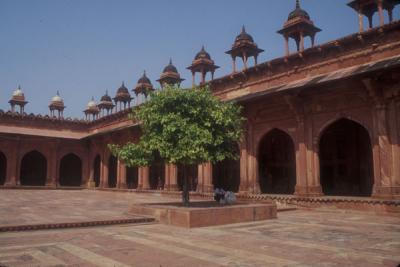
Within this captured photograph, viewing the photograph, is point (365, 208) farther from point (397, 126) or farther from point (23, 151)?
point (23, 151)

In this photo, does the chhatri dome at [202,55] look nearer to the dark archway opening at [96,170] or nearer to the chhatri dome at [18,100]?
the dark archway opening at [96,170]

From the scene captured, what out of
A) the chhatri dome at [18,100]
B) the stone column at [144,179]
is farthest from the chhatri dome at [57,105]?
the stone column at [144,179]

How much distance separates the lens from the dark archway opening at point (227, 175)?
71.8 feet

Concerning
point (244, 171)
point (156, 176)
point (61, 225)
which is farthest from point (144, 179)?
point (61, 225)

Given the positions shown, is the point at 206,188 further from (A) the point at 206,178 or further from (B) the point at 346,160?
(B) the point at 346,160

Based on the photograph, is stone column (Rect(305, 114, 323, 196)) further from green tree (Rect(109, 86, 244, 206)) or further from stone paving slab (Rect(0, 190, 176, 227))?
stone paving slab (Rect(0, 190, 176, 227))

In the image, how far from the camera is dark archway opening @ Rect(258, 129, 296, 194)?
66.7 feet

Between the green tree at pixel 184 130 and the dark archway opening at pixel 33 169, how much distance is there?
24.9 meters

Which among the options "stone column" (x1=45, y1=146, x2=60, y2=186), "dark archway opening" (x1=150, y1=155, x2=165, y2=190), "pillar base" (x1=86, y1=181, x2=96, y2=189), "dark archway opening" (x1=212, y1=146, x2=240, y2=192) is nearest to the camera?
"dark archway opening" (x1=212, y1=146, x2=240, y2=192)

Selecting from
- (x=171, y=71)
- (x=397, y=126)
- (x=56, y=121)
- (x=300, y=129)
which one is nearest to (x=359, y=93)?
(x=397, y=126)

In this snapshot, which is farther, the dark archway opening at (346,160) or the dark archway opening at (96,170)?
the dark archway opening at (96,170)

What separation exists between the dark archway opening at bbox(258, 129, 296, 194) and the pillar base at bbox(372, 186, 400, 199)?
301 inches

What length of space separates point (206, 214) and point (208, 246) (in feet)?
9.00

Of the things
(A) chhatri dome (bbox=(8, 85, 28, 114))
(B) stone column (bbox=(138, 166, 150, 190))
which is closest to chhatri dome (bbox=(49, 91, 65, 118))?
(A) chhatri dome (bbox=(8, 85, 28, 114))
